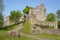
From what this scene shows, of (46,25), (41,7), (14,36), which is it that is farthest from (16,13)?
(14,36)

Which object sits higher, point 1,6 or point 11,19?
point 1,6

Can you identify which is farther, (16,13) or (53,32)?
(16,13)

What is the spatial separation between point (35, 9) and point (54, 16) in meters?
30.6

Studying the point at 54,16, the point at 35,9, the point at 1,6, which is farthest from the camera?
the point at 54,16

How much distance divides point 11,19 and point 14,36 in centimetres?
5703

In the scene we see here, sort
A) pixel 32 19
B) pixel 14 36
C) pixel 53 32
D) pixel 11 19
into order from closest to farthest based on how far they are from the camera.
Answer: pixel 14 36 → pixel 53 32 → pixel 32 19 → pixel 11 19

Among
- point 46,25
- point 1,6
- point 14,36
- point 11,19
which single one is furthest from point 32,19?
point 1,6

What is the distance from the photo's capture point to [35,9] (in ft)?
209

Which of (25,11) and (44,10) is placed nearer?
(44,10)

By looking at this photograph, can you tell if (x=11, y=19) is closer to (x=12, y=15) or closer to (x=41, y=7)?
(x=12, y=15)

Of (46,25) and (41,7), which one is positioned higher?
(41,7)

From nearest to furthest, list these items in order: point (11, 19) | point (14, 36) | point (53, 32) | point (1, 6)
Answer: point (1, 6) → point (14, 36) → point (53, 32) → point (11, 19)

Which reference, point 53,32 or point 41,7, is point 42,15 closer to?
point 41,7

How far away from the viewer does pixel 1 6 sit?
12.5m
